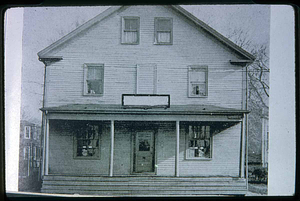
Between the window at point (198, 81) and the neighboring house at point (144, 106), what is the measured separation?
1 cm

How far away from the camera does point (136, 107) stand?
11.8 ft

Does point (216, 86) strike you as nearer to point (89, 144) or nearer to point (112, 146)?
point (112, 146)

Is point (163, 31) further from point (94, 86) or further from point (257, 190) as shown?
point (257, 190)

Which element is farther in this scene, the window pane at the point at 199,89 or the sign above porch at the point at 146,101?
the window pane at the point at 199,89

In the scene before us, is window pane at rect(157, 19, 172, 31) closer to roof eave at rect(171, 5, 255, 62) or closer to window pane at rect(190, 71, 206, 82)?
roof eave at rect(171, 5, 255, 62)

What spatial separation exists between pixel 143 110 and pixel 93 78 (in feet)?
2.46

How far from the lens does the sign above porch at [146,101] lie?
3.46m

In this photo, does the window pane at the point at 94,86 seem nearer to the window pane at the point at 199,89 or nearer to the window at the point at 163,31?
the window at the point at 163,31

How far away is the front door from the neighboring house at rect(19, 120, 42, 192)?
4.06ft

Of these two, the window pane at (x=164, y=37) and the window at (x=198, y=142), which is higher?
the window pane at (x=164, y=37)

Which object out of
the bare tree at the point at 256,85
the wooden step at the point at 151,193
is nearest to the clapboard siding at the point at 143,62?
the bare tree at the point at 256,85

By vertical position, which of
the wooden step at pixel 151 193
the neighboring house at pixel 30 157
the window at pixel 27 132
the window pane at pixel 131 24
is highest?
the window pane at pixel 131 24

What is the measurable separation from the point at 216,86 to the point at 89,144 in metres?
1.83

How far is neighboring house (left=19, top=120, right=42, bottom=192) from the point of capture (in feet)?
10.9
